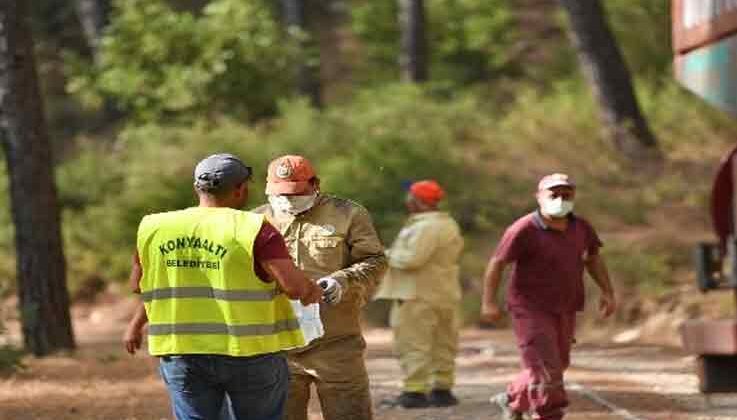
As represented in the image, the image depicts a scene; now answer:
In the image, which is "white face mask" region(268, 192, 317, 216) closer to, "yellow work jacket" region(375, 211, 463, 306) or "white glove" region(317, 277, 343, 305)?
"white glove" region(317, 277, 343, 305)

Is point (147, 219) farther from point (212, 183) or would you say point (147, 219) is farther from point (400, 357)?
point (400, 357)

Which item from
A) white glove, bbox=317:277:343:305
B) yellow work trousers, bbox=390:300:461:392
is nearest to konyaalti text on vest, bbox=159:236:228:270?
white glove, bbox=317:277:343:305

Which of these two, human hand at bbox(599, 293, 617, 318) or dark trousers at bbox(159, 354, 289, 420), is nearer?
dark trousers at bbox(159, 354, 289, 420)

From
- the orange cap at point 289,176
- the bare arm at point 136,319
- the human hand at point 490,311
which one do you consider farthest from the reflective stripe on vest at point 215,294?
the human hand at point 490,311

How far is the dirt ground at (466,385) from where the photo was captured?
1305cm

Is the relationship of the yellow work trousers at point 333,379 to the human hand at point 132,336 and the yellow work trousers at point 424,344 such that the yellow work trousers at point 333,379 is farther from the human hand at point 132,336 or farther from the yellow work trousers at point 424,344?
the yellow work trousers at point 424,344

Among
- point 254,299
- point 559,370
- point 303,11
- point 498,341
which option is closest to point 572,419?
point 559,370

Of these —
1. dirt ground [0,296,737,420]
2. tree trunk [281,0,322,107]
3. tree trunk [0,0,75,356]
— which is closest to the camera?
dirt ground [0,296,737,420]

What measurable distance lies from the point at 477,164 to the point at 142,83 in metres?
5.42

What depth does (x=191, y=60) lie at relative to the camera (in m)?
28.0

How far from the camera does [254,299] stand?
8047 mm

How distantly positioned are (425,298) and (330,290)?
4836 millimetres

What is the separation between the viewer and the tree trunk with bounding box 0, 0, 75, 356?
56.5 ft

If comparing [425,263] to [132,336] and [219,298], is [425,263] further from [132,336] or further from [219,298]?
[219,298]
